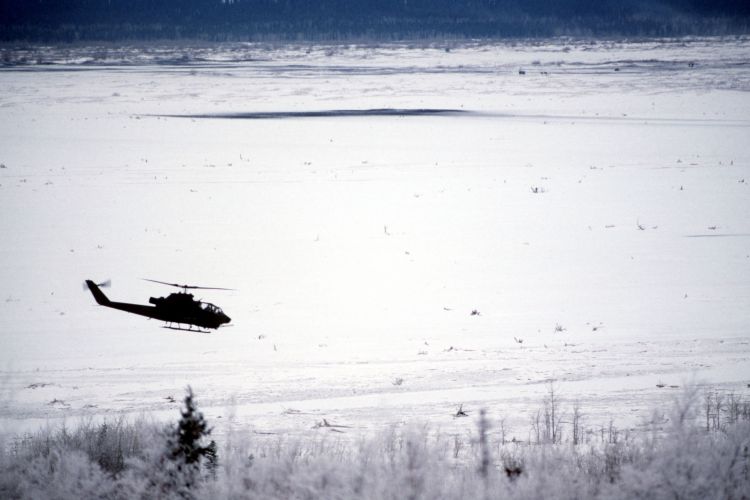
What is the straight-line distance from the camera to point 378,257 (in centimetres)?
1745

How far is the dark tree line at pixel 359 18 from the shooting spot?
4995 inches

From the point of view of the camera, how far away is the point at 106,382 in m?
10.8

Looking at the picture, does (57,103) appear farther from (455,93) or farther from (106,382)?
(106,382)

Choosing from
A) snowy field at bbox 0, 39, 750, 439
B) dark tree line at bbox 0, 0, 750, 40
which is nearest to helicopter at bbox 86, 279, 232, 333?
snowy field at bbox 0, 39, 750, 439

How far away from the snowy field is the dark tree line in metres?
82.6

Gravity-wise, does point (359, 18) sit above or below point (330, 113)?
above

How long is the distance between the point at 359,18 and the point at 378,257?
5600 inches

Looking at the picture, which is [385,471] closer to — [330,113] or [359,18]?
[330,113]

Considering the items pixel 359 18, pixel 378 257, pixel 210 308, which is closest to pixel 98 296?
pixel 210 308

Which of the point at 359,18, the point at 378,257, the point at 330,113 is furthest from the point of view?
the point at 359,18

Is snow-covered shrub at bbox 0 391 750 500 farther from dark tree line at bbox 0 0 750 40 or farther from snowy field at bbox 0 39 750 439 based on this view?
dark tree line at bbox 0 0 750 40

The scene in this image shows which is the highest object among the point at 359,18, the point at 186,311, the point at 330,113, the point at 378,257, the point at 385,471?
the point at 359,18

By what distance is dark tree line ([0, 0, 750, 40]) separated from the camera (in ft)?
416

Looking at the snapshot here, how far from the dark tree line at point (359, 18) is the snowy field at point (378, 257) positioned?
82564 mm
